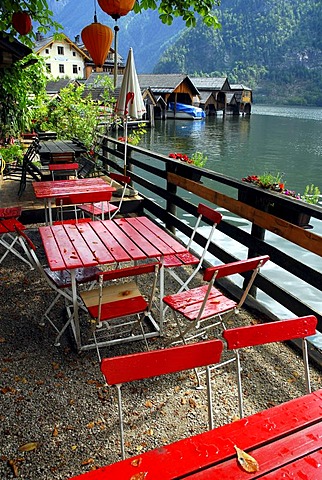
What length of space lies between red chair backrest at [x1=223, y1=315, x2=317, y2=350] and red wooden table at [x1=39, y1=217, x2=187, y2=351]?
1.30 metres

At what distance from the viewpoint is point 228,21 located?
127062 mm

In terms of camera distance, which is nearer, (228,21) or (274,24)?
(274,24)

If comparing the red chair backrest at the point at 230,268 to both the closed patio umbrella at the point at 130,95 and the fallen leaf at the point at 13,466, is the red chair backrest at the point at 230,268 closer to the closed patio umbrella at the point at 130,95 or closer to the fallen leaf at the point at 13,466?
the fallen leaf at the point at 13,466

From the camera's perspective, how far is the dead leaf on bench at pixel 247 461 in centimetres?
122

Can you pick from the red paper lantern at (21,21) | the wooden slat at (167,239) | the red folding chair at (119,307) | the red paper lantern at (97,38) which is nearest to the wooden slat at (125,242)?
the red folding chair at (119,307)

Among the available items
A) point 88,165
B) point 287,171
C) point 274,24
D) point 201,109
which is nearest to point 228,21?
point 274,24

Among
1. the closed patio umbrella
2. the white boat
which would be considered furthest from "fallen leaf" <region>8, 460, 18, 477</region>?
the white boat

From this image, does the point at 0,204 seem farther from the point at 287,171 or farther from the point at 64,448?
the point at 287,171

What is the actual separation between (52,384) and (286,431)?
1.80 metres

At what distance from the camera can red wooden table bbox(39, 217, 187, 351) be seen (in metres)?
2.90

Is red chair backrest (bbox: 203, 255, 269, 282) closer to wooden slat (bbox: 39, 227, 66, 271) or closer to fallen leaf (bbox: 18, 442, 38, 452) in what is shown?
wooden slat (bbox: 39, 227, 66, 271)

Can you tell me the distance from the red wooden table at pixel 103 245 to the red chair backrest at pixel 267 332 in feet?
4.27

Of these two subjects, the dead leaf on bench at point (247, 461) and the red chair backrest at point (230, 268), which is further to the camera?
the red chair backrest at point (230, 268)

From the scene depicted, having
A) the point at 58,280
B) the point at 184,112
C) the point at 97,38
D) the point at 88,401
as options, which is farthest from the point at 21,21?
the point at 184,112
